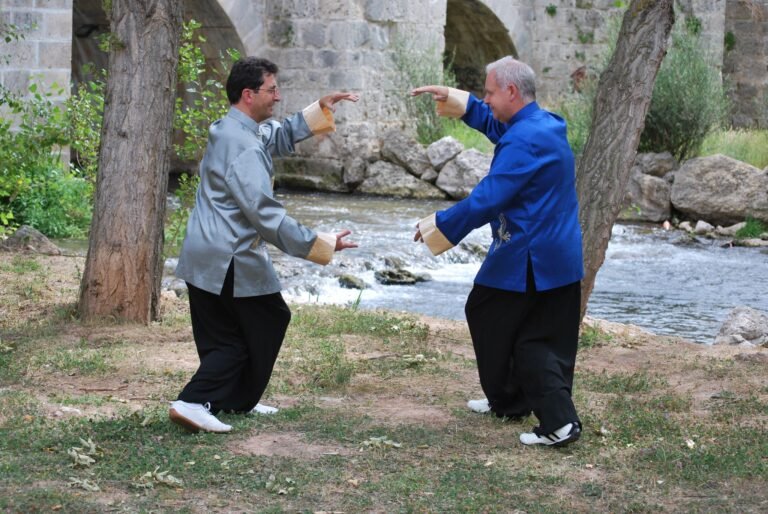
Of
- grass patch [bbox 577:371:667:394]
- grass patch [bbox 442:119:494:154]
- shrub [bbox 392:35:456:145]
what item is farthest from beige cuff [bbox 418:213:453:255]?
shrub [bbox 392:35:456:145]

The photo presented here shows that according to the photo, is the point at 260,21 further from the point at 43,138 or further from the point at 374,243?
the point at 43,138

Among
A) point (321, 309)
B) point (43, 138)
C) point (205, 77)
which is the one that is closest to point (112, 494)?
point (321, 309)

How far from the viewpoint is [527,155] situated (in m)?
4.65

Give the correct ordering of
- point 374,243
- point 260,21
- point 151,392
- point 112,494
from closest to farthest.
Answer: point 112,494
point 151,392
point 374,243
point 260,21

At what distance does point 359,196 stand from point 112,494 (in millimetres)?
13184

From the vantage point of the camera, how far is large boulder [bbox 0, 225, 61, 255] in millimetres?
9852

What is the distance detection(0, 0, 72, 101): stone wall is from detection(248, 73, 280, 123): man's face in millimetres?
8079

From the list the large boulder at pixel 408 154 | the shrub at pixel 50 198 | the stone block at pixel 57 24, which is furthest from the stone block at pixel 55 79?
the large boulder at pixel 408 154

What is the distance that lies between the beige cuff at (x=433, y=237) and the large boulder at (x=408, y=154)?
12263mm

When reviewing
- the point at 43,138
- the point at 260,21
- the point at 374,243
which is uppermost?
the point at 260,21

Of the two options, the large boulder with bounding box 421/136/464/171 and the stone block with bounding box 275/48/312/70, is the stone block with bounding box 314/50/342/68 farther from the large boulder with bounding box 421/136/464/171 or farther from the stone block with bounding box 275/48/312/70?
the large boulder with bounding box 421/136/464/171

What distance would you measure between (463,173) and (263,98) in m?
11.8

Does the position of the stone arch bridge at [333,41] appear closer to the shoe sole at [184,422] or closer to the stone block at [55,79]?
the stone block at [55,79]

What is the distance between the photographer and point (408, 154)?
1700 centimetres
